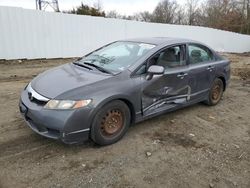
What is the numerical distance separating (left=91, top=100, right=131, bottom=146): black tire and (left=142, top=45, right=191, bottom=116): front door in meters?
0.42

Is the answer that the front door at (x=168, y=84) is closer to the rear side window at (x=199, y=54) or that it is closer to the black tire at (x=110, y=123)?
the rear side window at (x=199, y=54)

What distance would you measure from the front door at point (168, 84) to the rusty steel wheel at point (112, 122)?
0.49 meters

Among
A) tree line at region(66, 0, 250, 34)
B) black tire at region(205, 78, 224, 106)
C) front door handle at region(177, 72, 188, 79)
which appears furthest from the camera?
tree line at region(66, 0, 250, 34)

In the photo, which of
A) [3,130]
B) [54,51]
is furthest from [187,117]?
[54,51]

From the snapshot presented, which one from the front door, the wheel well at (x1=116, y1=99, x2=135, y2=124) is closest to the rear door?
the front door

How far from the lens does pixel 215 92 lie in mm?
6117

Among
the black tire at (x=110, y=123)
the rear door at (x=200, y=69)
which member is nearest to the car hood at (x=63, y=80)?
the black tire at (x=110, y=123)

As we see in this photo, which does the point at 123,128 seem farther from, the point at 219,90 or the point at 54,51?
the point at 54,51

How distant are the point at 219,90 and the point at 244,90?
7.05 feet

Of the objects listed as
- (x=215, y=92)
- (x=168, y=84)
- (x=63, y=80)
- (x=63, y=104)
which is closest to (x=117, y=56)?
(x=168, y=84)

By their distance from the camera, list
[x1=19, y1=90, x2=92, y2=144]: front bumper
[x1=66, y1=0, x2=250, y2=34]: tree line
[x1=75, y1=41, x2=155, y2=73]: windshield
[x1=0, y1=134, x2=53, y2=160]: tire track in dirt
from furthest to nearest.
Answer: [x1=66, y1=0, x2=250, y2=34]: tree line < [x1=75, y1=41, x2=155, y2=73]: windshield < [x1=0, y1=134, x2=53, y2=160]: tire track in dirt < [x1=19, y1=90, x2=92, y2=144]: front bumper

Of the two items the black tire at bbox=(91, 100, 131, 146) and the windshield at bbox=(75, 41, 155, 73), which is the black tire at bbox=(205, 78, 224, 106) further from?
the black tire at bbox=(91, 100, 131, 146)

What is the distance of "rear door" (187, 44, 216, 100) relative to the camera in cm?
526

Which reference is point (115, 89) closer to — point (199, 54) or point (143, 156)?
point (143, 156)
